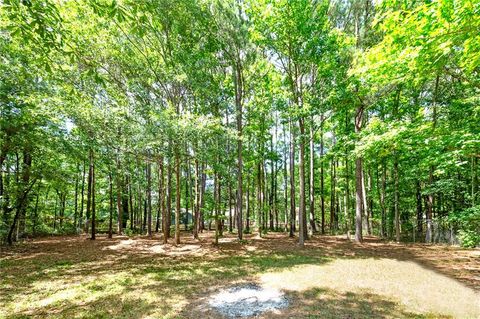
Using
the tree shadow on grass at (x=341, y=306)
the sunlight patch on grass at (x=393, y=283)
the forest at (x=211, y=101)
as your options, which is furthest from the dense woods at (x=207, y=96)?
the tree shadow on grass at (x=341, y=306)

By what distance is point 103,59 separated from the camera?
12859mm

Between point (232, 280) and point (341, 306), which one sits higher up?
point (341, 306)

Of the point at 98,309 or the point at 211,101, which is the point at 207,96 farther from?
the point at 98,309

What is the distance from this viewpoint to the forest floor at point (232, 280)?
205 inches

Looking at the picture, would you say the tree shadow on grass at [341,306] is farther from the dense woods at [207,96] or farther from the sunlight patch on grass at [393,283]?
the dense woods at [207,96]

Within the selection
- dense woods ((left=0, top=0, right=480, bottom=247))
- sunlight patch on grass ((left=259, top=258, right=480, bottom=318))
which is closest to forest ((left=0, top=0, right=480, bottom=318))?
dense woods ((left=0, top=0, right=480, bottom=247))

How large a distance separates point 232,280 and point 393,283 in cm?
452

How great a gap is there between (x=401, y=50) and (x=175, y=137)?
8.65m

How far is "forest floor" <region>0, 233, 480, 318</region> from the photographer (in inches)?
205

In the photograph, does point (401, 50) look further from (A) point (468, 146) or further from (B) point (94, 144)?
(B) point (94, 144)

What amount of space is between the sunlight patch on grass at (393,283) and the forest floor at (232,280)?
2cm

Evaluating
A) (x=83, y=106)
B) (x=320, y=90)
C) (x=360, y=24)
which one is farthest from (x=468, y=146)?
(x=83, y=106)

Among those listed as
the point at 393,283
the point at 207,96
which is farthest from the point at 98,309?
the point at 207,96

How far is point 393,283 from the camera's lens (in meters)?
6.81
